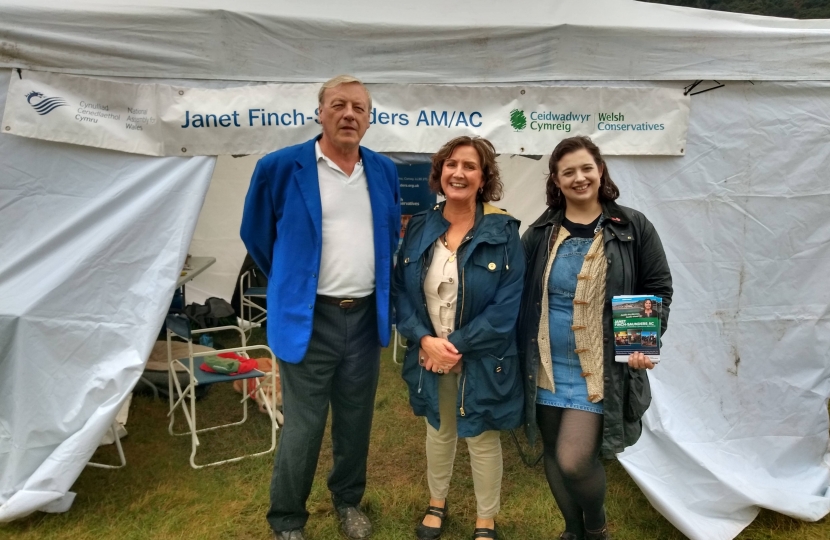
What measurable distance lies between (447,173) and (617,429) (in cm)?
107

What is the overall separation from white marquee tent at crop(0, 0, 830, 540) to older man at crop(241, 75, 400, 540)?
2.46 feet

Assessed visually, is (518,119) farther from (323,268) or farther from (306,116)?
(323,268)

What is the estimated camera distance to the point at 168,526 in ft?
9.18

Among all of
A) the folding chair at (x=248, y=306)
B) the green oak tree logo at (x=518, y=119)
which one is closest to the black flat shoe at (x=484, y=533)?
the green oak tree logo at (x=518, y=119)

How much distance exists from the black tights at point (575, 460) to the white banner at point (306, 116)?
4.64 feet

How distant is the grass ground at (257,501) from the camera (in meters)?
2.76

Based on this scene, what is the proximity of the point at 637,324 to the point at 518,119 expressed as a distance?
138 cm

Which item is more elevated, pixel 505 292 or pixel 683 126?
pixel 683 126

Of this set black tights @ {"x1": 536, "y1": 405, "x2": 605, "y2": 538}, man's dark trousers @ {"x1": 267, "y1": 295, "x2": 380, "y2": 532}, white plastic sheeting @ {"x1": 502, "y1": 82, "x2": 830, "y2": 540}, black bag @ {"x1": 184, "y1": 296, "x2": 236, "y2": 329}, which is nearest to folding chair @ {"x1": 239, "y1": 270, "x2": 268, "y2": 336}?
black bag @ {"x1": 184, "y1": 296, "x2": 236, "y2": 329}

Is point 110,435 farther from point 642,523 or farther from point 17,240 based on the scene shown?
point 642,523

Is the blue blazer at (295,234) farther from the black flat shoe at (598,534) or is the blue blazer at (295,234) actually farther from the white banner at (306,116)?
the black flat shoe at (598,534)

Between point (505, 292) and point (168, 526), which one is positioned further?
point (168, 526)

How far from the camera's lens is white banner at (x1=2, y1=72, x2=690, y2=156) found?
8.72 ft

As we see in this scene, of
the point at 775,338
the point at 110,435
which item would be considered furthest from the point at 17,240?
the point at 775,338
